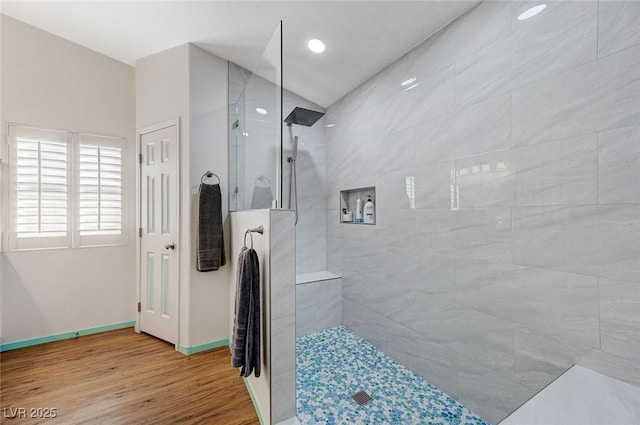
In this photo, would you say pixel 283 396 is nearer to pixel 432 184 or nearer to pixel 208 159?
pixel 432 184

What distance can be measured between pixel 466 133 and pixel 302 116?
155cm

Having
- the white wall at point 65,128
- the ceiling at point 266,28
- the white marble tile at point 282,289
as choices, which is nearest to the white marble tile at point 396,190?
the ceiling at point 266,28

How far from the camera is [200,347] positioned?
2387 millimetres

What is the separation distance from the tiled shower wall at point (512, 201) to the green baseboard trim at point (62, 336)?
9.02 feet

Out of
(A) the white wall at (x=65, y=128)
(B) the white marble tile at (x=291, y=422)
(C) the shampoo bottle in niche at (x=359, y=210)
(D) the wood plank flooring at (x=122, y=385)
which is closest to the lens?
(B) the white marble tile at (x=291, y=422)

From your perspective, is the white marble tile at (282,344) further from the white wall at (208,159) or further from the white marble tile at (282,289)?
the white wall at (208,159)

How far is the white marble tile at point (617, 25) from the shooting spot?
991 millimetres

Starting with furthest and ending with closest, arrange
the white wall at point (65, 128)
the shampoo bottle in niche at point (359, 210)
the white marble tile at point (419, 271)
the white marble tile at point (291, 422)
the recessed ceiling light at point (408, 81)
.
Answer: the shampoo bottle in niche at point (359, 210), the white wall at point (65, 128), the recessed ceiling light at point (408, 81), the white marble tile at point (419, 271), the white marble tile at point (291, 422)

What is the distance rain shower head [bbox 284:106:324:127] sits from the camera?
8.16ft

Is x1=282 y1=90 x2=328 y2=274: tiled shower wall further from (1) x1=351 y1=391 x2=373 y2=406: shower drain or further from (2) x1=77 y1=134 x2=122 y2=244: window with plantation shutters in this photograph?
(2) x1=77 y1=134 x2=122 y2=244: window with plantation shutters

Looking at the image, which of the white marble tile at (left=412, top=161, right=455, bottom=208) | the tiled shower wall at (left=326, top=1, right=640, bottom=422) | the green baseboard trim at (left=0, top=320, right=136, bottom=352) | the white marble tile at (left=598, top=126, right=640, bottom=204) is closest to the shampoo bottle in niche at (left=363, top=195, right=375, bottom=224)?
the tiled shower wall at (left=326, top=1, right=640, bottom=422)

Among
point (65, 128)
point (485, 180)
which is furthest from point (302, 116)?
point (65, 128)

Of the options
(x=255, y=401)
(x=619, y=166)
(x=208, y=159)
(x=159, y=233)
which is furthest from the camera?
(x=159, y=233)

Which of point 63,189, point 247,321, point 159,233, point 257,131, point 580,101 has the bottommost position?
point 247,321
